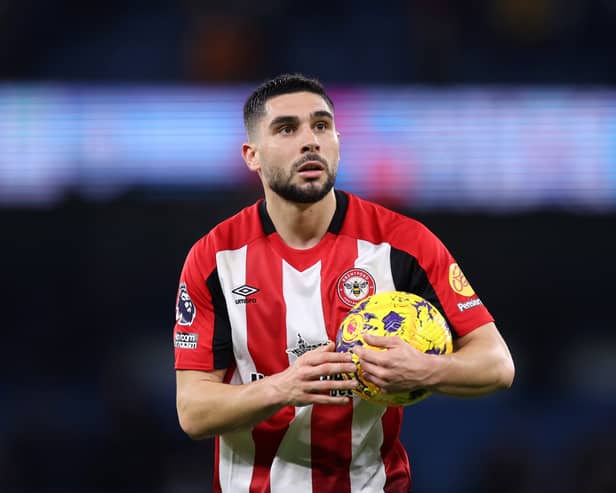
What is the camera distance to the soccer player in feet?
13.0

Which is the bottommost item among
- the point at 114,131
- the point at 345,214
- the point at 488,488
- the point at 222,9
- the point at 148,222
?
the point at 488,488

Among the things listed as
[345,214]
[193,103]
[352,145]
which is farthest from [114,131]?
[345,214]

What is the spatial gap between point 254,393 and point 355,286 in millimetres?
647

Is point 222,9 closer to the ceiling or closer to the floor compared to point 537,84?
closer to the ceiling

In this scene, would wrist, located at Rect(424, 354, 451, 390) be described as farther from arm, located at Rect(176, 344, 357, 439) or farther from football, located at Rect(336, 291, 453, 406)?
arm, located at Rect(176, 344, 357, 439)

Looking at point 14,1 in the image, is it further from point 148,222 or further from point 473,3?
point 473,3

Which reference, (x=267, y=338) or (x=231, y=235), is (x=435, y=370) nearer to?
(x=267, y=338)

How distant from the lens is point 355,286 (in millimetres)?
3992

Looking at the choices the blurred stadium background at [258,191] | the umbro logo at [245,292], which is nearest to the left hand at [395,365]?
the umbro logo at [245,292]

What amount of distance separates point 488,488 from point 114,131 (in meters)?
4.89

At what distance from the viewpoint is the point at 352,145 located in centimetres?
948

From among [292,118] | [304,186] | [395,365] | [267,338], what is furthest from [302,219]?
[395,365]

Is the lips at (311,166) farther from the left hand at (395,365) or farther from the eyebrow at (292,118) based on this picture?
the left hand at (395,365)

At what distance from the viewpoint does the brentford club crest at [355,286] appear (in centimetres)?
397
